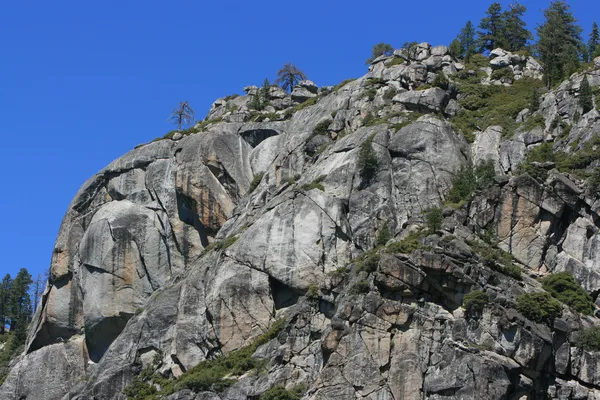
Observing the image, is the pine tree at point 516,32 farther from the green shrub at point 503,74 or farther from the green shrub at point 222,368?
the green shrub at point 222,368

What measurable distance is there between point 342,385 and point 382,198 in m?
19.4

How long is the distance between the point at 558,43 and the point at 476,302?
140ft

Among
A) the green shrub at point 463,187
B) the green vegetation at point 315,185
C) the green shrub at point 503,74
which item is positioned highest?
the green shrub at point 503,74

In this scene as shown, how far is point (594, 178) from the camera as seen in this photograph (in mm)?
84125

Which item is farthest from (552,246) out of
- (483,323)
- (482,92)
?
(482,92)

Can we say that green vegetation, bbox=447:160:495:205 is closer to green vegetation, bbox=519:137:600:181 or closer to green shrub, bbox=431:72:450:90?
green vegetation, bbox=519:137:600:181

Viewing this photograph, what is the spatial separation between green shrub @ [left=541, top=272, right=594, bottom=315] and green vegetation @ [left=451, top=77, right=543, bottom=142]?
17943 millimetres

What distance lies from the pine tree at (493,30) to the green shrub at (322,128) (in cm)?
2751

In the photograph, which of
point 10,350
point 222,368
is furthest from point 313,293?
point 10,350

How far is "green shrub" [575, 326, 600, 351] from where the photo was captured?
2918 inches

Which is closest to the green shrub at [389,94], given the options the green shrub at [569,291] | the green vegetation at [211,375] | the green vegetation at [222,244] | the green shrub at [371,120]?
the green shrub at [371,120]

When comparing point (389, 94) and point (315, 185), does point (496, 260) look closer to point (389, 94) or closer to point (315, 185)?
point (315, 185)

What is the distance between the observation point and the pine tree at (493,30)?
12250cm

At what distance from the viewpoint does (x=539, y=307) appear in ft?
248
